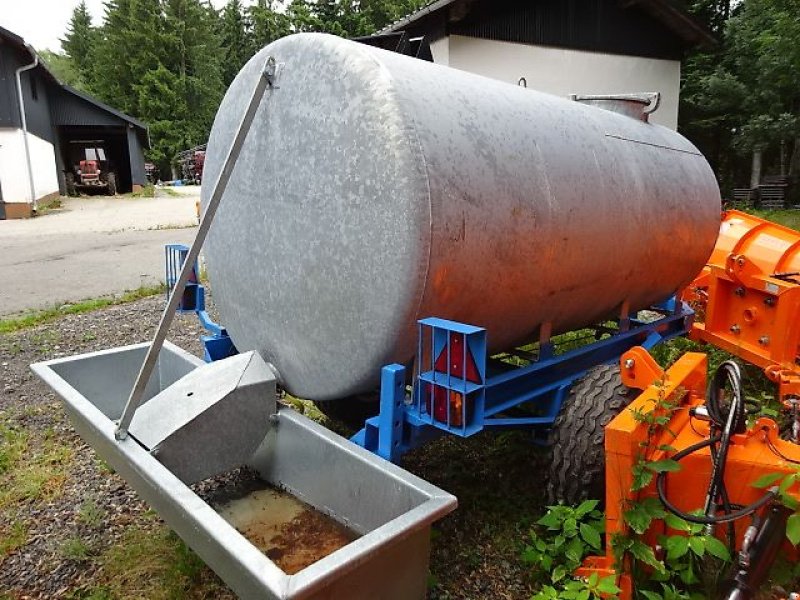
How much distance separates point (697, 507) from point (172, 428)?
221 centimetres

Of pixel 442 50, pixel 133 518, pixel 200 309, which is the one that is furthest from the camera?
pixel 442 50

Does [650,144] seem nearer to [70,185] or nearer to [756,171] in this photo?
[756,171]

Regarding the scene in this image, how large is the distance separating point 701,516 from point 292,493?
1779 mm

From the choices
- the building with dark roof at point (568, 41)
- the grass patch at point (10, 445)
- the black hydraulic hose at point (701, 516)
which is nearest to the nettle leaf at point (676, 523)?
the black hydraulic hose at point (701, 516)

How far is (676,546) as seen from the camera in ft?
7.43

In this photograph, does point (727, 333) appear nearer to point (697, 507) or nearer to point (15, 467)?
point (697, 507)

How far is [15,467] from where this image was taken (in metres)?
3.82

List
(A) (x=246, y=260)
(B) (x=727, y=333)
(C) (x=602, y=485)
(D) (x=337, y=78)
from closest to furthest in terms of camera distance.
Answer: (D) (x=337, y=78)
(C) (x=602, y=485)
(A) (x=246, y=260)
(B) (x=727, y=333)

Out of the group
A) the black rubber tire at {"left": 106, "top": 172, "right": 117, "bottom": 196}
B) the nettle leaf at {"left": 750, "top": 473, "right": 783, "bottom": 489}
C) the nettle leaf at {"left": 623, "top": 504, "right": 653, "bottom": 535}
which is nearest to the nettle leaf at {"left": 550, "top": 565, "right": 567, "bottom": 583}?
the nettle leaf at {"left": 623, "top": 504, "right": 653, "bottom": 535}

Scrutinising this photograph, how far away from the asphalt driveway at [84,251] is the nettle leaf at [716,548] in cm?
832

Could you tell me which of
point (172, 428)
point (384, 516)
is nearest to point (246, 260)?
point (172, 428)

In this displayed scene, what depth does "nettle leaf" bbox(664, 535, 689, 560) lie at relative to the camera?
2.23 m

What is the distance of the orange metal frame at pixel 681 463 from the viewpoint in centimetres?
232

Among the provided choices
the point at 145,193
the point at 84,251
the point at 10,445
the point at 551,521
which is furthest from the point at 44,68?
Answer: the point at 551,521
